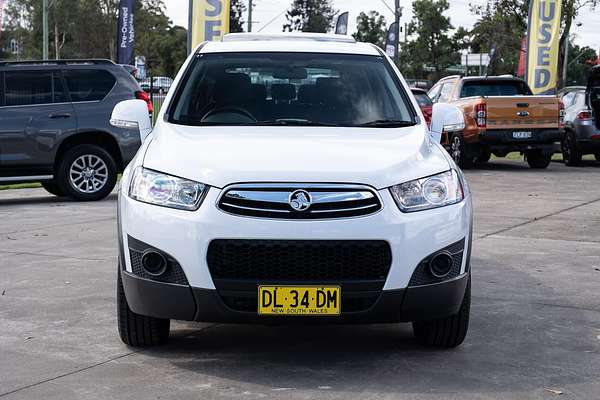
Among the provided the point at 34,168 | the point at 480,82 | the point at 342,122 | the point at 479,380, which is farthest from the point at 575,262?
the point at 480,82

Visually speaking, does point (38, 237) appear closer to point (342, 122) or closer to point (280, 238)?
point (342, 122)

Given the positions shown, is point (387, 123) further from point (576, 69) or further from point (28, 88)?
point (576, 69)

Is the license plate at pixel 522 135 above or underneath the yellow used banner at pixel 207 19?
underneath

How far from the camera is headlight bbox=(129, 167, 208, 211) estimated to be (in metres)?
5.16

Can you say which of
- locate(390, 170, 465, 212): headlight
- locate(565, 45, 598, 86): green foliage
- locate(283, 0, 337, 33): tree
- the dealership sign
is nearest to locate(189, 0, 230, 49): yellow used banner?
the dealership sign

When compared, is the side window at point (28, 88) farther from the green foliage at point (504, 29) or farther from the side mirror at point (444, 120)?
the green foliage at point (504, 29)

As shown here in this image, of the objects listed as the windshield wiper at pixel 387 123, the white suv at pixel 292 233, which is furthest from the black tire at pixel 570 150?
the white suv at pixel 292 233

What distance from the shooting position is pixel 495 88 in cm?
2153

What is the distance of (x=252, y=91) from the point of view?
6.39 m

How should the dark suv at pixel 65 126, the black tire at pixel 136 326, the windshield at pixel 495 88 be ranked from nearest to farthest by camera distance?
the black tire at pixel 136 326 < the dark suv at pixel 65 126 < the windshield at pixel 495 88

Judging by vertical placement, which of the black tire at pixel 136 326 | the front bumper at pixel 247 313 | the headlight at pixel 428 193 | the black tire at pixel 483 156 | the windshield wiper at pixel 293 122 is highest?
the windshield wiper at pixel 293 122

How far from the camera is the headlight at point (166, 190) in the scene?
5.16 meters

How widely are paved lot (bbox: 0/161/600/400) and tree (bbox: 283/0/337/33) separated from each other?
137 metres

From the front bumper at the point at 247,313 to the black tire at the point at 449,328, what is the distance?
30cm
